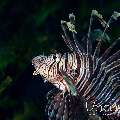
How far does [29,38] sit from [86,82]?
2.15m

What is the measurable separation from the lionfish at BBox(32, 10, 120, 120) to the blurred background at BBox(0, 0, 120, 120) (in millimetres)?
1071

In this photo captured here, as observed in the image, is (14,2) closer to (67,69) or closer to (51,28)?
(51,28)

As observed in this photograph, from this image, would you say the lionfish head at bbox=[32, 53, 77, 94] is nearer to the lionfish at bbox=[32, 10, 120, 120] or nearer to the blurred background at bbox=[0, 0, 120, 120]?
the lionfish at bbox=[32, 10, 120, 120]

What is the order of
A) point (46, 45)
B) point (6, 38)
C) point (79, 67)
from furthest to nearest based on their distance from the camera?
point (6, 38) → point (46, 45) → point (79, 67)

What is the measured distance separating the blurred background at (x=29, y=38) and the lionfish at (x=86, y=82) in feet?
3.51

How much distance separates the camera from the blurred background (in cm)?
494

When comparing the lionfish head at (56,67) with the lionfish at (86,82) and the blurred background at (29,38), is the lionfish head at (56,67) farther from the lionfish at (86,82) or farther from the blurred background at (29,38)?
the blurred background at (29,38)

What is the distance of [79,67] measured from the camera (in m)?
3.49

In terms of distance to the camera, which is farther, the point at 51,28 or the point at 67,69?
the point at 51,28

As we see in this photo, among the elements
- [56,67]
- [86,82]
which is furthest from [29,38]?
[86,82]

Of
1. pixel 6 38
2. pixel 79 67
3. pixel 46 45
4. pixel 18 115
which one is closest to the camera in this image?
pixel 79 67

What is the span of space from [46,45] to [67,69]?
67.1 inches

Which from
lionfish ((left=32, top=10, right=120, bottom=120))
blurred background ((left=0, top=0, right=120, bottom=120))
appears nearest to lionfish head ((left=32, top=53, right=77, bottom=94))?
lionfish ((left=32, top=10, right=120, bottom=120))

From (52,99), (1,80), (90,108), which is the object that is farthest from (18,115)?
(90,108)
